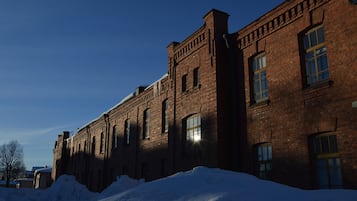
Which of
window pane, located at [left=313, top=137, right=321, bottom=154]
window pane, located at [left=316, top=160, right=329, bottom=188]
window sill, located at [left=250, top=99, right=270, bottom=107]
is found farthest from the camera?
window sill, located at [left=250, top=99, right=270, bottom=107]

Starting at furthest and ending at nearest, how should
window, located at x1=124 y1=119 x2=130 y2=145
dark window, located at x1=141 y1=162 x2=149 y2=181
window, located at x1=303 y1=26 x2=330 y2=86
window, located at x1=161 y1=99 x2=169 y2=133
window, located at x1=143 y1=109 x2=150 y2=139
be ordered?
1. window, located at x1=124 y1=119 x2=130 y2=145
2. window, located at x1=143 y1=109 x2=150 y2=139
3. dark window, located at x1=141 y1=162 x2=149 y2=181
4. window, located at x1=161 y1=99 x2=169 y2=133
5. window, located at x1=303 y1=26 x2=330 y2=86

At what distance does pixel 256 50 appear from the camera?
13219mm

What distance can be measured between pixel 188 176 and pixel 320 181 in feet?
19.8

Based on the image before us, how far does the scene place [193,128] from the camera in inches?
612

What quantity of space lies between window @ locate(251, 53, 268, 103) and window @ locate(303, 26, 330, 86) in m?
1.83

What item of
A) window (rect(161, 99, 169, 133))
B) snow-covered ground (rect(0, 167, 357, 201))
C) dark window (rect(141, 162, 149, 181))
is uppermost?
window (rect(161, 99, 169, 133))

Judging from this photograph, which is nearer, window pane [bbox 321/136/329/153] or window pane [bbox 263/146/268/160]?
window pane [bbox 321/136/329/153]

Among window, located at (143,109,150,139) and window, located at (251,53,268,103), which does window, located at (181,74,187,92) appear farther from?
window, located at (143,109,150,139)

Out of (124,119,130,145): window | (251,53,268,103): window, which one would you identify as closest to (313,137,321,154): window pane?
(251,53,268,103): window

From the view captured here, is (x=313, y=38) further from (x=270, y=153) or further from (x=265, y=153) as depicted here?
(x=265, y=153)

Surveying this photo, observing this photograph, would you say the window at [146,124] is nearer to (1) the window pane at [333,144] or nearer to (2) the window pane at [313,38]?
(2) the window pane at [313,38]

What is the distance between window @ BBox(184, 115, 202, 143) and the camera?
15.2 metres

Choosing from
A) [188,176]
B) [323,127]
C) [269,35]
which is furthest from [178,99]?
[188,176]

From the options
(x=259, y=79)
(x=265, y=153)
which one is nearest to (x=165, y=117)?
(x=259, y=79)
